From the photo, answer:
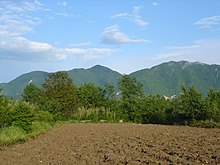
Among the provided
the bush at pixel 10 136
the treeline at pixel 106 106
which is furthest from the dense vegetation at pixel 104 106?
the bush at pixel 10 136

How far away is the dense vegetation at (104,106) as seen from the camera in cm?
2965

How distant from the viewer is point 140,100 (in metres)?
60.2

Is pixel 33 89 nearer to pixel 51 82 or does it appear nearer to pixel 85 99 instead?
pixel 85 99

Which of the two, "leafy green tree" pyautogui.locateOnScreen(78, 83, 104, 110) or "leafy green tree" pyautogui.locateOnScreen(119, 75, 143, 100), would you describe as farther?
"leafy green tree" pyautogui.locateOnScreen(119, 75, 143, 100)

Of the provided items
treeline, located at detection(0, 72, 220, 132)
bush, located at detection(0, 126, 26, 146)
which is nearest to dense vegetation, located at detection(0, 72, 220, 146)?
treeline, located at detection(0, 72, 220, 132)

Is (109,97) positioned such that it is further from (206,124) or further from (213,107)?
(206,124)

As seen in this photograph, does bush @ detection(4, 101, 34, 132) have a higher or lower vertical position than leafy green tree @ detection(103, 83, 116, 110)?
lower

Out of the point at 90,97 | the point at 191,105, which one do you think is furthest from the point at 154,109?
the point at 90,97

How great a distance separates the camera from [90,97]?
6700 centimetres

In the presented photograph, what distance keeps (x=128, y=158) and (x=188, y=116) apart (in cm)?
3218

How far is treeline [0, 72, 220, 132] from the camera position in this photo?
119 feet

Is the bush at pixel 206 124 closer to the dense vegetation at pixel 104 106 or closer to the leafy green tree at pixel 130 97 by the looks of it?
the dense vegetation at pixel 104 106

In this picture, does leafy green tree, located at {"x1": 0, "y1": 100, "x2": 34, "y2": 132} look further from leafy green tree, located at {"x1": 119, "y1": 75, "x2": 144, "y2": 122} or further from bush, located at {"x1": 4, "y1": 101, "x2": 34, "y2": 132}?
leafy green tree, located at {"x1": 119, "y1": 75, "x2": 144, "y2": 122}

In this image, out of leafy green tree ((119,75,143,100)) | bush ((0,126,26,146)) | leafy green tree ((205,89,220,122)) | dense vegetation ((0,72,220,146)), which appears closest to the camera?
bush ((0,126,26,146))
